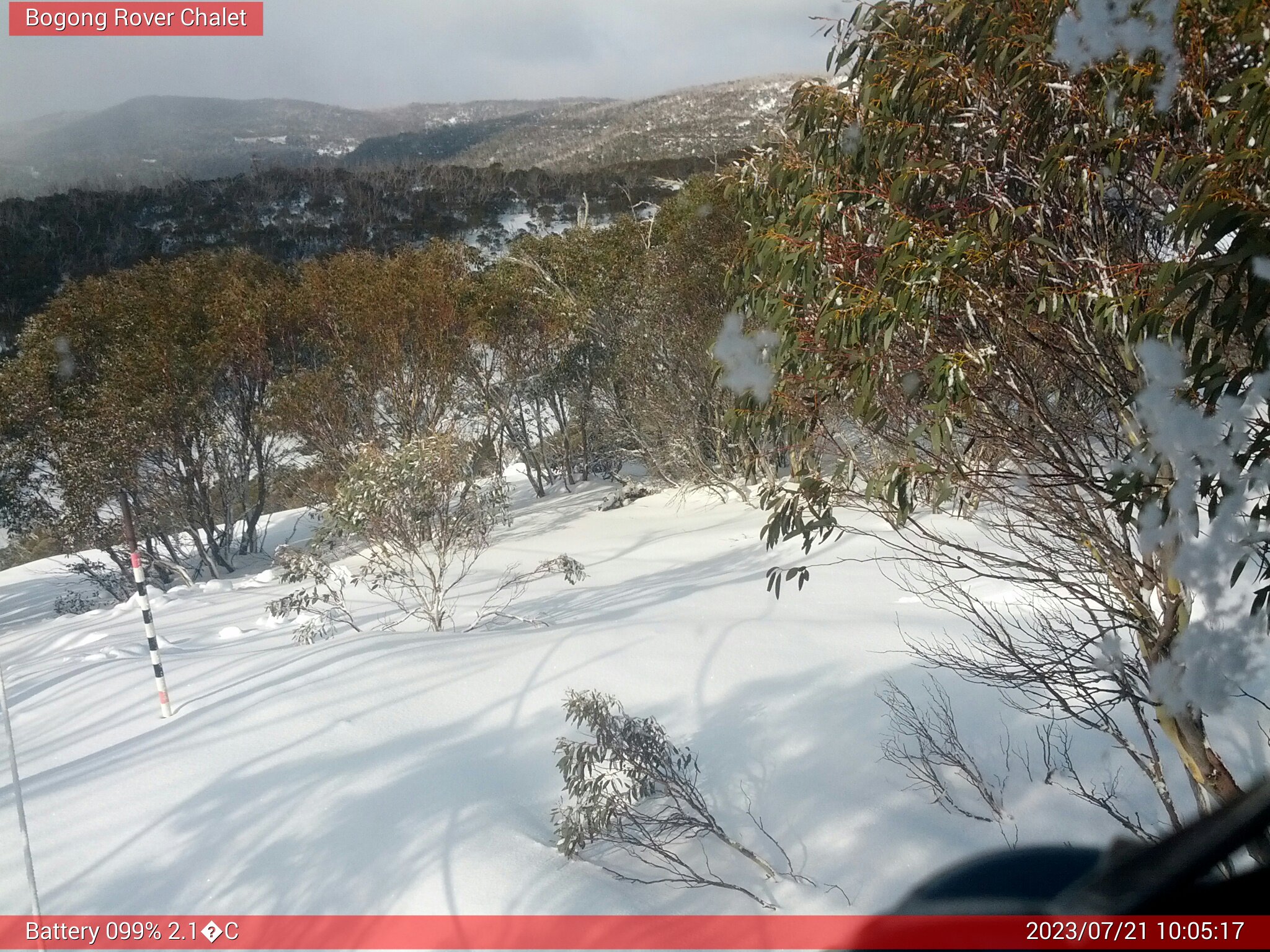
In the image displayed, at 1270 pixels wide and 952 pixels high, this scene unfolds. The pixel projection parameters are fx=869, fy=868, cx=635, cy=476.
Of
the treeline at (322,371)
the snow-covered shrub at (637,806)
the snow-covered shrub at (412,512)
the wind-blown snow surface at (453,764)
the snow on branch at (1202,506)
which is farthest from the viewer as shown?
the treeline at (322,371)

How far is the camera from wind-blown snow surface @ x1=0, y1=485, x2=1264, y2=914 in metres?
3.20

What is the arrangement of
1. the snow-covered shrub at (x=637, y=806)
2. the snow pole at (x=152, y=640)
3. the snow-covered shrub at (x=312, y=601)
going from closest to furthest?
the snow-covered shrub at (x=637, y=806) → the snow pole at (x=152, y=640) → the snow-covered shrub at (x=312, y=601)

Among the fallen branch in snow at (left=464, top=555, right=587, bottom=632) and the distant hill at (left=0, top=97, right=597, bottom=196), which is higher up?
the distant hill at (left=0, top=97, right=597, bottom=196)

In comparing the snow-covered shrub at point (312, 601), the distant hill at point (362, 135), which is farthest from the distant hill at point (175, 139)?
the snow-covered shrub at point (312, 601)

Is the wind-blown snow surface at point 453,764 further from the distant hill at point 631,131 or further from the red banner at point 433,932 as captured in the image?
the distant hill at point 631,131

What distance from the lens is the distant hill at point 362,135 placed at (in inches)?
667

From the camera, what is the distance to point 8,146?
492 inches

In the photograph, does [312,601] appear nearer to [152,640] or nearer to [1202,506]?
[152,640]

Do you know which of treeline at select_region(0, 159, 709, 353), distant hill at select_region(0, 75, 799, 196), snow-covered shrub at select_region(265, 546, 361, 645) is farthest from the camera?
treeline at select_region(0, 159, 709, 353)

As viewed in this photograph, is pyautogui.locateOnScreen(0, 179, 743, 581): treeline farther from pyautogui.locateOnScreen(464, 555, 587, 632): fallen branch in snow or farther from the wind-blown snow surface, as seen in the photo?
the wind-blown snow surface

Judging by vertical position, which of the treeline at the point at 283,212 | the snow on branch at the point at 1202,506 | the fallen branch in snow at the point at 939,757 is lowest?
the fallen branch in snow at the point at 939,757

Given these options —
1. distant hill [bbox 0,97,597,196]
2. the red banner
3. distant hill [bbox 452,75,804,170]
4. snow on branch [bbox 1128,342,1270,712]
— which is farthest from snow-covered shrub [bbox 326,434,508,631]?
distant hill [bbox 452,75,804,170]

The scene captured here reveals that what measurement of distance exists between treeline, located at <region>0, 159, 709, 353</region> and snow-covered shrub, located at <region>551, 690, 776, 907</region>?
77.5 feet

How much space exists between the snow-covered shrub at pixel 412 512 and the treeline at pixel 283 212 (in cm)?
1933
